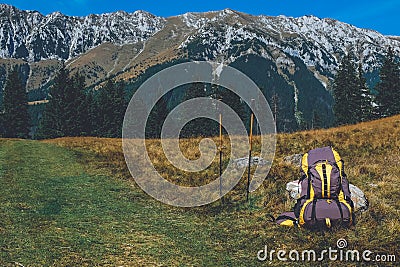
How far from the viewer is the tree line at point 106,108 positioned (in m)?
→ 59.5

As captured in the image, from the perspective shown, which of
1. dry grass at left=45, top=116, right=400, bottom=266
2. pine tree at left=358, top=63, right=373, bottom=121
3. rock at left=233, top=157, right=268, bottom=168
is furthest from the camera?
pine tree at left=358, top=63, right=373, bottom=121

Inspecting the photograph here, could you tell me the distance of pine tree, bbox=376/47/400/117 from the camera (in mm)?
59406

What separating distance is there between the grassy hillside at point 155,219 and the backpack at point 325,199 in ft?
1.06

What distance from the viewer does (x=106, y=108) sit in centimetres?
6325

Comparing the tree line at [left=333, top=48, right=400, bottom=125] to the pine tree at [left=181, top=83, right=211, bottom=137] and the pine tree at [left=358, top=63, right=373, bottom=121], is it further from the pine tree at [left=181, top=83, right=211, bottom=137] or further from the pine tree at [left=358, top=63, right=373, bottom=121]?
the pine tree at [left=181, top=83, right=211, bottom=137]

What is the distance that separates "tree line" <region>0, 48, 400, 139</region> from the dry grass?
120ft

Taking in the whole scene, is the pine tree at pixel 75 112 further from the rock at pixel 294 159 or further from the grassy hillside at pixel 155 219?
the rock at pixel 294 159

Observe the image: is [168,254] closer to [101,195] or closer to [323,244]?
[323,244]

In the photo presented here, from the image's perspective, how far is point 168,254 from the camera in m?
8.58

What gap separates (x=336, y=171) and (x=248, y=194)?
426 centimetres

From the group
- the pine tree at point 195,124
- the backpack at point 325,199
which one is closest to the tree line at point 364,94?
the pine tree at point 195,124

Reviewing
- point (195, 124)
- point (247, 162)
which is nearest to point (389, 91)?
point (195, 124)

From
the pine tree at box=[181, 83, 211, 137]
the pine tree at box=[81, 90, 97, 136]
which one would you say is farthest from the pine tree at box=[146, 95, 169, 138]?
the pine tree at box=[81, 90, 97, 136]

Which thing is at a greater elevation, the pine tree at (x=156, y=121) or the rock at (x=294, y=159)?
the pine tree at (x=156, y=121)
